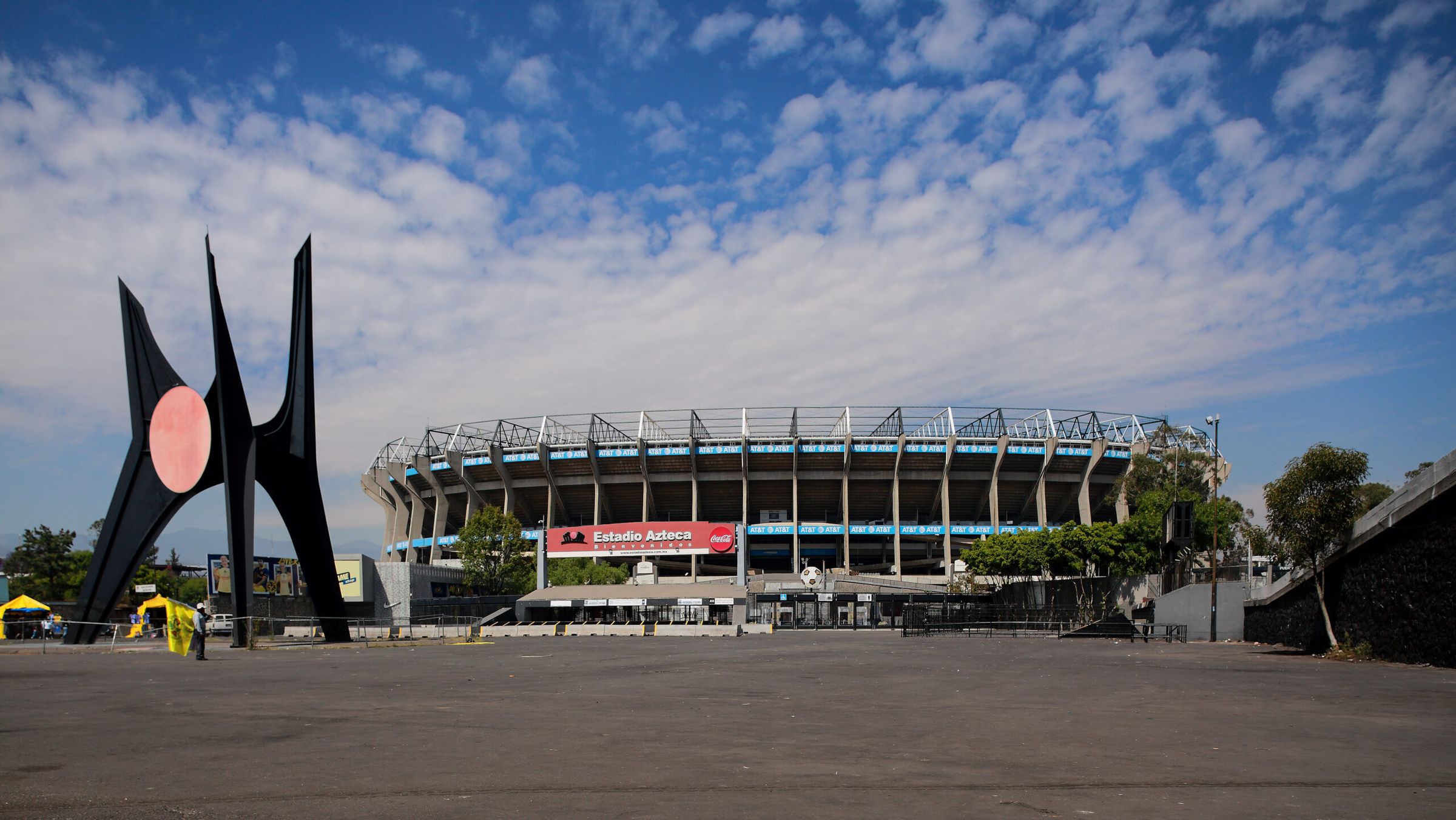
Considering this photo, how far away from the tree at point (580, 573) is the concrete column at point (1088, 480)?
45923 mm

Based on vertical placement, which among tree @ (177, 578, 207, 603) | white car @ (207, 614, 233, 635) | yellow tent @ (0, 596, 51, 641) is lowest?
tree @ (177, 578, 207, 603)

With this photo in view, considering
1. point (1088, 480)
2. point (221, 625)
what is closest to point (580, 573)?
point (221, 625)

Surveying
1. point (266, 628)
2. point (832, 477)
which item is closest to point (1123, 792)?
point (266, 628)

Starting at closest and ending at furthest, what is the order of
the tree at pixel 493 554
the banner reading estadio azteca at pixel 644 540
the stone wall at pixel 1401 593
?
the stone wall at pixel 1401 593
the tree at pixel 493 554
the banner reading estadio azteca at pixel 644 540

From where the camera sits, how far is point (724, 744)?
976 cm

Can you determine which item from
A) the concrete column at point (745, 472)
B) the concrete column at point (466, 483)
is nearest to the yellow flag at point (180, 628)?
the concrete column at point (745, 472)

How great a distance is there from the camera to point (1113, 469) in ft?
312

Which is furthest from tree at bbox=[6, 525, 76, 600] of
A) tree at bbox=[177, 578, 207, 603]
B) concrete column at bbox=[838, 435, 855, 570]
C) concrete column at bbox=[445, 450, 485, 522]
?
concrete column at bbox=[838, 435, 855, 570]

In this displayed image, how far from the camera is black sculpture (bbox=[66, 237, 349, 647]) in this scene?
1409 inches

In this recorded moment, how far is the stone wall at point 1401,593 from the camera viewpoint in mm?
22453

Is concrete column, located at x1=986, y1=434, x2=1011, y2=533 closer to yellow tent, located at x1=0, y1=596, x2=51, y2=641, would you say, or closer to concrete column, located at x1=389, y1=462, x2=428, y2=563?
concrete column, located at x1=389, y1=462, x2=428, y2=563

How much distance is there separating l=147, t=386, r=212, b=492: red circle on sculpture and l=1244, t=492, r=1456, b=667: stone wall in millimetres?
41180

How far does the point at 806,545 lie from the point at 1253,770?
9212 cm

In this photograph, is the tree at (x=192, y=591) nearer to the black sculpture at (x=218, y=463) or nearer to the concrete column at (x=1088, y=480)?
the black sculpture at (x=218, y=463)
